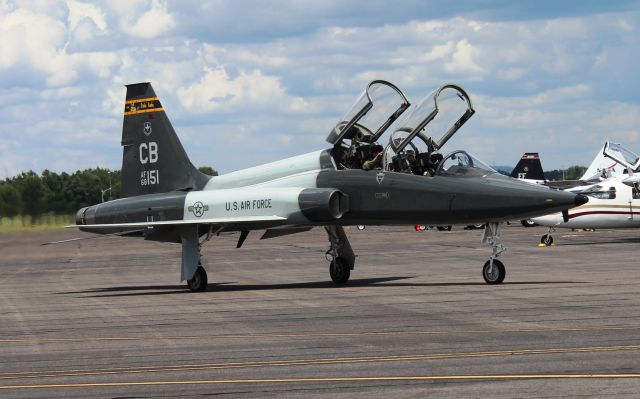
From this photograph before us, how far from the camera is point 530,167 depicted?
77500 millimetres

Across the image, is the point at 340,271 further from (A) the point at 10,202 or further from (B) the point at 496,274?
(A) the point at 10,202

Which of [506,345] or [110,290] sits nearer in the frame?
[506,345]

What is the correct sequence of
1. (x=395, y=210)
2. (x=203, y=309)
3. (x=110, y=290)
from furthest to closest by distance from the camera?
(x=110, y=290)
(x=395, y=210)
(x=203, y=309)

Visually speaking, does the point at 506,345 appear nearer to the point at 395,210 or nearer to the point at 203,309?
the point at 203,309

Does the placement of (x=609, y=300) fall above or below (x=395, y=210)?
below

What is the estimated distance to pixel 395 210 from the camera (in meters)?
20.0

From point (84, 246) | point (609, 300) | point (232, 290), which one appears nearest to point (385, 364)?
point (609, 300)

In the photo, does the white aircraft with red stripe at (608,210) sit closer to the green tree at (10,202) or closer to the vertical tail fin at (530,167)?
the green tree at (10,202)

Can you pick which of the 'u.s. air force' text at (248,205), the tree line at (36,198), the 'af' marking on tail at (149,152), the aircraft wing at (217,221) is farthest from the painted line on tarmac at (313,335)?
the tree line at (36,198)

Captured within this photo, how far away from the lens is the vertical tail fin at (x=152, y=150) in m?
23.9

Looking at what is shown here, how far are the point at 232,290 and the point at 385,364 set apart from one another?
11.3 m

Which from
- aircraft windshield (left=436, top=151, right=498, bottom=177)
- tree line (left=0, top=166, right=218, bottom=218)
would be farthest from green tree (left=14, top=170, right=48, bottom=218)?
aircraft windshield (left=436, top=151, right=498, bottom=177)

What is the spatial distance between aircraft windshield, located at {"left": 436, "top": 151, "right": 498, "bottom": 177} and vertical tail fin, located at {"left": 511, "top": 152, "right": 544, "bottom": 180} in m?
58.2

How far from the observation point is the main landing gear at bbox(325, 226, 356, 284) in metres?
21.9
